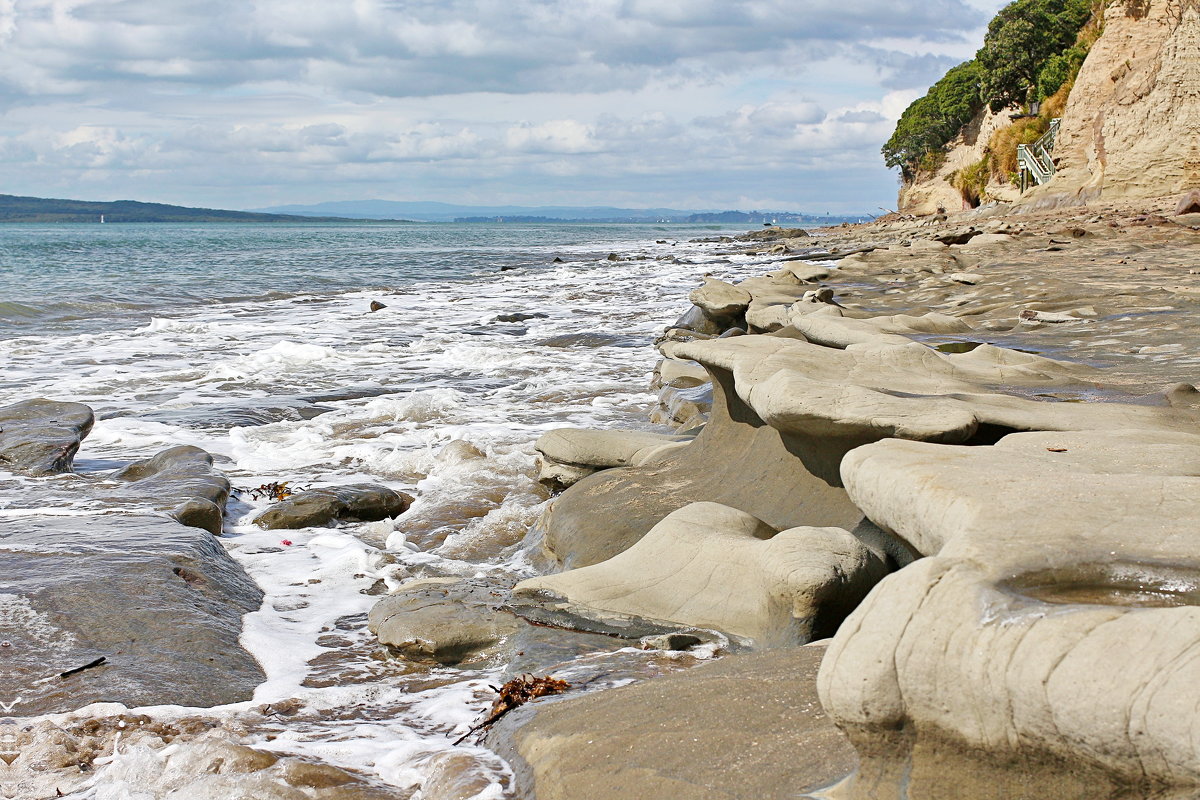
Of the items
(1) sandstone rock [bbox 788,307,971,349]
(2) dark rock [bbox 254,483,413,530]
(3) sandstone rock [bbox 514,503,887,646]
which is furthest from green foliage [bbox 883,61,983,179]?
(3) sandstone rock [bbox 514,503,887,646]

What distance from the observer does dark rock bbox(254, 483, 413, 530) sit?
6410 millimetres

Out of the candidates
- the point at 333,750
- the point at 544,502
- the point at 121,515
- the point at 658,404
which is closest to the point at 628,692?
the point at 333,750

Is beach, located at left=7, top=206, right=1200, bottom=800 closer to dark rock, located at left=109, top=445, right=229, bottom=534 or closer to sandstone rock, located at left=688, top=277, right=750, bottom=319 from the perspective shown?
dark rock, located at left=109, top=445, right=229, bottom=534

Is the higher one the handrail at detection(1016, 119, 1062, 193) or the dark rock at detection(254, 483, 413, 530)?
the handrail at detection(1016, 119, 1062, 193)

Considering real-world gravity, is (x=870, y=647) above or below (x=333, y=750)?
above

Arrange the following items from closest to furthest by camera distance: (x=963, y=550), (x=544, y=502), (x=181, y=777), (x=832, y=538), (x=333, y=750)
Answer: (x=963, y=550), (x=181, y=777), (x=333, y=750), (x=832, y=538), (x=544, y=502)

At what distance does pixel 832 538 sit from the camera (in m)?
3.83

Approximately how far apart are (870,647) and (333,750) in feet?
6.44

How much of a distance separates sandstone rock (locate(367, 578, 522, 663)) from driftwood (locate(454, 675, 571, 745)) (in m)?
0.61

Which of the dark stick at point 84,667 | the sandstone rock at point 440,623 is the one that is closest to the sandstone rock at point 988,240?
the sandstone rock at point 440,623

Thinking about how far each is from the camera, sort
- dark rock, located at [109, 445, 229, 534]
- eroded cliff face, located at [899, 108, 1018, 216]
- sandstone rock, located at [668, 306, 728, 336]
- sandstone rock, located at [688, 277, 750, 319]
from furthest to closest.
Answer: eroded cliff face, located at [899, 108, 1018, 216]
sandstone rock, located at [668, 306, 728, 336]
sandstone rock, located at [688, 277, 750, 319]
dark rock, located at [109, 445, 229, 534]

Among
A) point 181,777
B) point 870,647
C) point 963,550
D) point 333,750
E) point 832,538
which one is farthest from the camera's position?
point 832,538

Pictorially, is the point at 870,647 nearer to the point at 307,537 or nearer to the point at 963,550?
the point at 963,550

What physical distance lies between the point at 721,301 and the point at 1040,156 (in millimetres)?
28325
